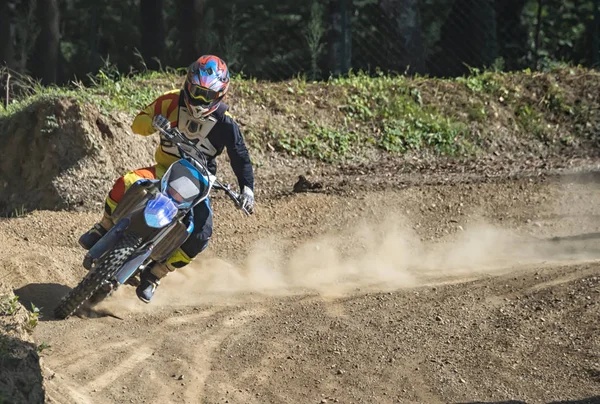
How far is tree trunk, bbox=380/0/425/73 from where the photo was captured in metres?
15.1

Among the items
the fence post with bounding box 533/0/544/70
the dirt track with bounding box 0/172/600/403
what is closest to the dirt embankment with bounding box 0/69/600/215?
the dirt track with bounding box 0/172/600/403

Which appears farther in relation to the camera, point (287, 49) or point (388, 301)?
point (287, 49)

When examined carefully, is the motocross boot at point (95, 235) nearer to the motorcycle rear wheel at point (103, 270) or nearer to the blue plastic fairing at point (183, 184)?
the motorcycle rear wheel at point (103, 270)

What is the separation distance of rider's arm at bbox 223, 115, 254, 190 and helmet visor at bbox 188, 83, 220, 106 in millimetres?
360

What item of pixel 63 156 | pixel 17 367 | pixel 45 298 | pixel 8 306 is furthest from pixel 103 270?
pixel 63 156

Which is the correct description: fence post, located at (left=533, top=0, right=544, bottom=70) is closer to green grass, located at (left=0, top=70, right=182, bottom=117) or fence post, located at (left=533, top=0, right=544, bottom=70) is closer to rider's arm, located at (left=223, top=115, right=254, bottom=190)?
green grass, located at (left=0, top=70, right=182, bottom=117)

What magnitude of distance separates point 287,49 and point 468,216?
7455 mm

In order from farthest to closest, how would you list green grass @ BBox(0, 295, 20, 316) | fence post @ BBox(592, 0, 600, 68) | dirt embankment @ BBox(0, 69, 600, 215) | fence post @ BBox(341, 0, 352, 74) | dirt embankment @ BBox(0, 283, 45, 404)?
fence post @ BBox(592, 0, 600, 68)
fence post @ BBox(341, 0, 352, 74)
dirt embankment @ BBox(0, 69, 600, 215)
green grass @ BBox(0, 295, 20, 316)
dirt embankment @ BBox(0, 283, 45, 404)

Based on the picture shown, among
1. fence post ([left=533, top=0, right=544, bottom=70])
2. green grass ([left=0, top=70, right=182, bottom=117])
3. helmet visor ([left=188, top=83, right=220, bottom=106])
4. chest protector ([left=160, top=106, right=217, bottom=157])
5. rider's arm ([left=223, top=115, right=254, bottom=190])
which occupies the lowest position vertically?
fence post ([left=533, top=0, right=544, bottom=70])

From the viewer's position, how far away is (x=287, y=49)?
57.9ft

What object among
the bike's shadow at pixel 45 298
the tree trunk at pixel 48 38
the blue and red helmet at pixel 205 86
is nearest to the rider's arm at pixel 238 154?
the blue and red helmet at pixel 205 86

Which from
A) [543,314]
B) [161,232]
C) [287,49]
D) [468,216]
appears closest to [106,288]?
[161,232]

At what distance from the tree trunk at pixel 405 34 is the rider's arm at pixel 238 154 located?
293 inches

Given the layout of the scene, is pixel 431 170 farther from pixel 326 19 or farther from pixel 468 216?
pixel 326 19
